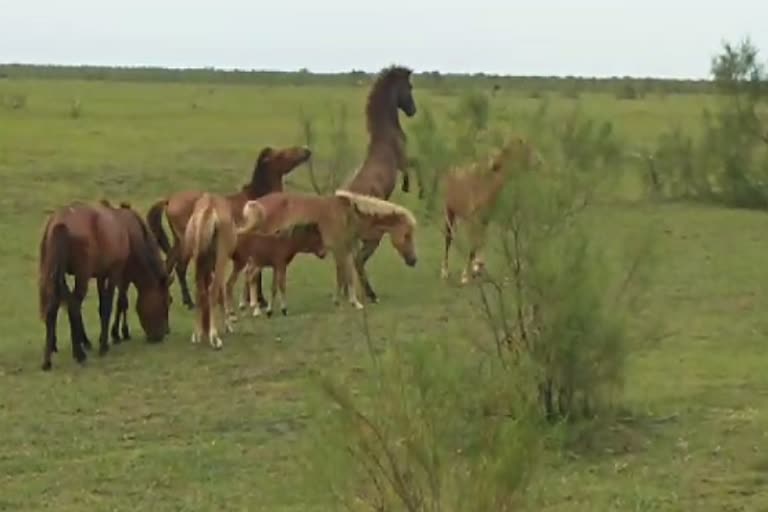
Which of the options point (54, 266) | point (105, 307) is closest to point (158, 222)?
point (105, 307)

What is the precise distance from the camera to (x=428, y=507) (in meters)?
6.70

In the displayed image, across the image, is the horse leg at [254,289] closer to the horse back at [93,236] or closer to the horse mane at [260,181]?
the horse mane at [260,181]

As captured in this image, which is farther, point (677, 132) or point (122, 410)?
point (677, 132)

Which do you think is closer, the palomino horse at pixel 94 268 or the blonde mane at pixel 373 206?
the palomino horse at pixel 94 268

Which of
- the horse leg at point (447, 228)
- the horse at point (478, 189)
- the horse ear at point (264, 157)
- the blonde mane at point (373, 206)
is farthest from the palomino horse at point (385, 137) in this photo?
the horse ear at point (264, 157)

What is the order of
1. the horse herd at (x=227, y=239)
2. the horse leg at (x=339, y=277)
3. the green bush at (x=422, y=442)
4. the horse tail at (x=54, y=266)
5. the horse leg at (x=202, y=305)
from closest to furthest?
the green bush at (x=422, y=442)
the horse tail at (x=54, y=266)
the horse herd at (x=227, y=239)
the horse leg at (x=202, y=305)
the horse leg at (x=339, y=277)

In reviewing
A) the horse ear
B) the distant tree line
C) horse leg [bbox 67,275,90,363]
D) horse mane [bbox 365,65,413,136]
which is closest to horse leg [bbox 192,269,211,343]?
horse leg [bbox 67,275,90,363]

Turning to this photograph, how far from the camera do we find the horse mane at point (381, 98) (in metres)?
21.2

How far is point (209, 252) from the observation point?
1533 centimetres

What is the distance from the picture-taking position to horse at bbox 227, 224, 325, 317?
17000 millimetres

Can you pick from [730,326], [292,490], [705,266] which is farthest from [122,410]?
[705,266]

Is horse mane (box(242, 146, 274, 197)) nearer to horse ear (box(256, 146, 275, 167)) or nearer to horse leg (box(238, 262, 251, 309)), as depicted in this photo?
horse ear (box(256, 146, 275, 167))

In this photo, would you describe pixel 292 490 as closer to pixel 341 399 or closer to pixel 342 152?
pixel 341 399

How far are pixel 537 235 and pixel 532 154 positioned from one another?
209 centimetres
